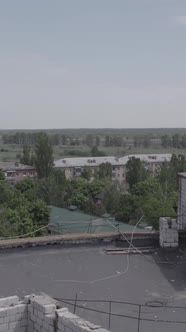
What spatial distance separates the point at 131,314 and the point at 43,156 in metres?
62.5

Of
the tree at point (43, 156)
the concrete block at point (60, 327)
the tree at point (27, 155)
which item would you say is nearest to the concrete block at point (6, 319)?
the concrete block at point (60, 327)

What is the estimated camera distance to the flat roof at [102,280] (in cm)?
910

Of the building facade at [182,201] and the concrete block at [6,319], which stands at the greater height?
the building facade at [182,201]

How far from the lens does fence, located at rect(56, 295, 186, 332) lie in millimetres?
8547

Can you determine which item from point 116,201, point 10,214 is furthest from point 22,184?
point 10,214

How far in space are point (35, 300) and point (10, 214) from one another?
3369 centimetres

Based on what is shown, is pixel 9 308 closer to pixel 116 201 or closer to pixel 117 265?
pixel 117 265

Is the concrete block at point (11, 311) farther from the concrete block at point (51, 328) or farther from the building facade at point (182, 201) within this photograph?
the building facade at point (182, 201)

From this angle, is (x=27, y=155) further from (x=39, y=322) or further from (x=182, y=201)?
(x=39, y=322)

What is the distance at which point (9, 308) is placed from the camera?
8250 millimetres

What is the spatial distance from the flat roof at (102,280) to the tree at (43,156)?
5763cm

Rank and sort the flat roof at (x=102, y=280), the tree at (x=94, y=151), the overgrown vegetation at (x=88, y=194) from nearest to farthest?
1. the flat roof at (x=102, y=280)
2. the overgrown vegetation at (x=88, y=194)
3. the tree at (x=94, y=151)

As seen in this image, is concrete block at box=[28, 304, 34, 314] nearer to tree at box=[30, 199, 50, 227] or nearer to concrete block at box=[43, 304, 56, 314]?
concrete block at box=[43, 304, 56, 314]

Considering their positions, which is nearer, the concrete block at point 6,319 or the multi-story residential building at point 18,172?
the concrete block at point 6,319
